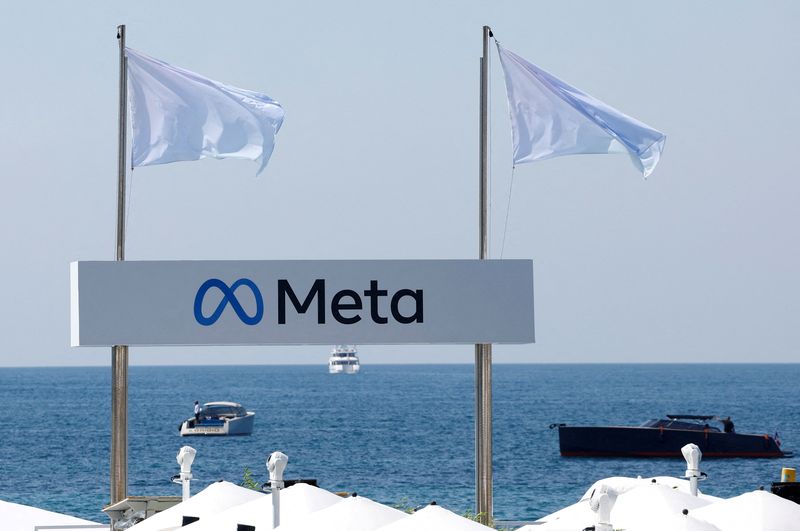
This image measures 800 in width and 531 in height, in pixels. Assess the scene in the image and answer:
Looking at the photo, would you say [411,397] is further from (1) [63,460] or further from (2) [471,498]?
(2) [471,498]

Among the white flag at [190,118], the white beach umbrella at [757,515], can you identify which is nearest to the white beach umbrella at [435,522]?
the white beach umbrella at [757,515]

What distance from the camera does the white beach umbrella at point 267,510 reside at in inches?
608

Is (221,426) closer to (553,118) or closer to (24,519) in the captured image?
(24,519)

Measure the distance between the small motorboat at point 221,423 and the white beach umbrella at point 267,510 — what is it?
84.2 metres

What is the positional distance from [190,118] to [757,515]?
25.3 ft

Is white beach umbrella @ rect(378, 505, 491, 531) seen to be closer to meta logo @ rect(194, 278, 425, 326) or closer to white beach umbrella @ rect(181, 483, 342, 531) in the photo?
white beach umbrella @ rect(181, 483, 342, 531)

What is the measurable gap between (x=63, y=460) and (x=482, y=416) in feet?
235

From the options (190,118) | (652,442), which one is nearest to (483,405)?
(190,118)

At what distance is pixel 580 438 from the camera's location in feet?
271

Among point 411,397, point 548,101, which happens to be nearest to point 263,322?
point 548,101

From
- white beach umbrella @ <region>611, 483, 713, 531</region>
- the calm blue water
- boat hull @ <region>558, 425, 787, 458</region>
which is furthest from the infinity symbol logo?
boat hull @ <region>558, 425, 787, 458</region>

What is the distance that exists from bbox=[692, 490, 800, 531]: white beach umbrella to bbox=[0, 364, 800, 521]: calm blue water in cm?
1003

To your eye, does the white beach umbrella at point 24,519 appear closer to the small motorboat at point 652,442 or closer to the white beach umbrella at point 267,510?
the white beach umbrella at point 267,510

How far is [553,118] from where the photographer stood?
16797 millimetres
